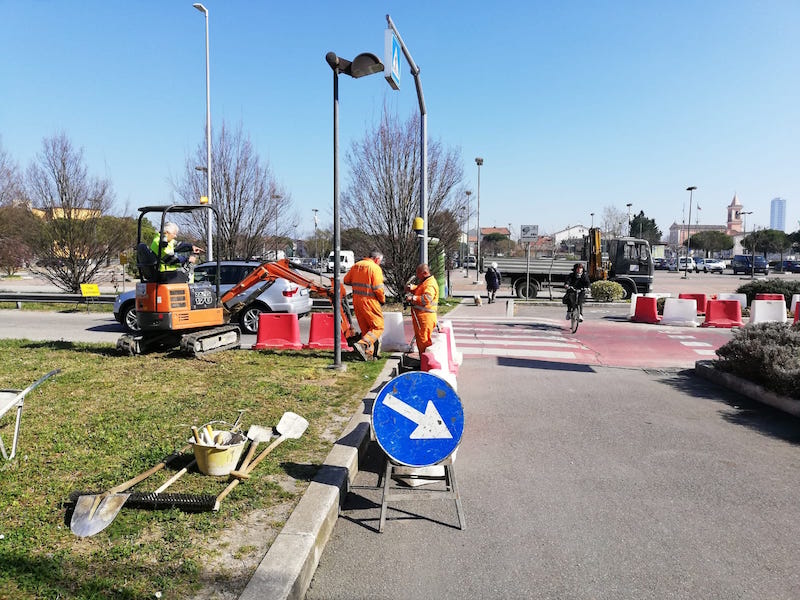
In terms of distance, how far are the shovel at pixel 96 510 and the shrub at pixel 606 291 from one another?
22.4m

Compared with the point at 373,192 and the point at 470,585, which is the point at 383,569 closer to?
the point at 470,585

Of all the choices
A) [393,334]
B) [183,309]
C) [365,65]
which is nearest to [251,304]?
[393,334]

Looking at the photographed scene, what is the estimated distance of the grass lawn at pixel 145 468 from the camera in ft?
10.6

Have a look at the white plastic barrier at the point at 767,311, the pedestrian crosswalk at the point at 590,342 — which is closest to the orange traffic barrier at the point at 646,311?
the pedestrian crosswalk at the point at 590,342

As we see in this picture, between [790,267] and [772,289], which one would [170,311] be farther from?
[790,267]

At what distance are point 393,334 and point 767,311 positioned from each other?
440 inches

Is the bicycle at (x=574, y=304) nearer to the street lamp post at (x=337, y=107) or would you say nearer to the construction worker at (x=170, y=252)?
the street lamp post at (x=337, y=107)

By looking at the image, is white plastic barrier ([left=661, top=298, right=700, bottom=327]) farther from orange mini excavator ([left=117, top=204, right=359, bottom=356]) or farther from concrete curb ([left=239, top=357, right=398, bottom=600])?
concrete curb ([left=239, top=357, right=398, bottom=600])

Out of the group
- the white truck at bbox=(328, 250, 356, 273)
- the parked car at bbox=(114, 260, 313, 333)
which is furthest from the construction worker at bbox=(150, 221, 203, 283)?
the white truck at bbox=(328, 250, 356, 273)

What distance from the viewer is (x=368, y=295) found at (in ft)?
34.1

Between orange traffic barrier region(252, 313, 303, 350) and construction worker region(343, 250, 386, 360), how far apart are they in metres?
2.08

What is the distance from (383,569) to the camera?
367 centimetres

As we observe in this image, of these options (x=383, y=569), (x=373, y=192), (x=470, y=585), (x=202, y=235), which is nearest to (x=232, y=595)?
(x=383, y=569)

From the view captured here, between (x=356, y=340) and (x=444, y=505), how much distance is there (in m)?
6.29
